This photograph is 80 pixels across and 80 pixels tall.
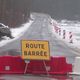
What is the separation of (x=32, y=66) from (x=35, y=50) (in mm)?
667

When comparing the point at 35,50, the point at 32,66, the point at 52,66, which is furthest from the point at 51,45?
the point at 35,50

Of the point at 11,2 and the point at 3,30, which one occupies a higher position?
the point at 11,2

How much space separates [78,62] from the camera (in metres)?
17.2

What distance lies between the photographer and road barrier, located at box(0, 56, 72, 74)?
56.7 ft

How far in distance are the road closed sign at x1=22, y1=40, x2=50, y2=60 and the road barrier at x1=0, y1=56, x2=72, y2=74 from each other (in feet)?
1.20

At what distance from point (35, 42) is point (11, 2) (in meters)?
69.9

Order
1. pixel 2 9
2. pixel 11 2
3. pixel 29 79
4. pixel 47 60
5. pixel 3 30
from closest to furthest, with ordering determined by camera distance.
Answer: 1. pixel 29 79
2. pixel 47 60
3. pixel 3 30
4. pixel 2 9
5. pixel 11 2

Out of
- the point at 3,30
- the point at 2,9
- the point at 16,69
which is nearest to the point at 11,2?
the point at 2,9

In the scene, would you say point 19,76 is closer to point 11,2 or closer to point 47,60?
point 47,60

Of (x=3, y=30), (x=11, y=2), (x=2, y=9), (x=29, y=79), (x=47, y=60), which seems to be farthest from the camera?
(x=11, y=2)

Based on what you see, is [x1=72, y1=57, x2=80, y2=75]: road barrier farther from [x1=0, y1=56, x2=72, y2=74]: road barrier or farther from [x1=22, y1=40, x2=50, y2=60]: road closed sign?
[x1=22, y1=40, x2=50, y2=60]: road closed sign

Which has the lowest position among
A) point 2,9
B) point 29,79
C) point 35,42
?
→ point 29,79

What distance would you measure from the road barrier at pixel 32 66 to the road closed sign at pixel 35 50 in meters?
0.36

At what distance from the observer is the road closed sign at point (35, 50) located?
55.8 ft
